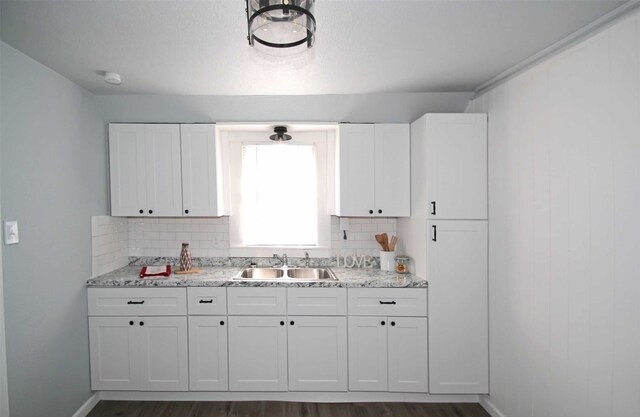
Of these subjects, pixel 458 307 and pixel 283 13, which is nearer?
pixel 283 13

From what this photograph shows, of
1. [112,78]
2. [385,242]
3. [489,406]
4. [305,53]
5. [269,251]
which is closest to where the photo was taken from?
[305,53]

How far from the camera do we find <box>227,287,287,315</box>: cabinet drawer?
2453mm

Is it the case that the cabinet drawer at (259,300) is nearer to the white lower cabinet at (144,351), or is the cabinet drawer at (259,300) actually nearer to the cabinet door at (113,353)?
the white lower cabinet at (144,351)

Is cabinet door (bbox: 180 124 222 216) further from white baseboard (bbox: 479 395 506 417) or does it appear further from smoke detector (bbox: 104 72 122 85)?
white baseboard (bbox: 479 395 506 417)

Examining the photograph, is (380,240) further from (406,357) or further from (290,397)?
(290,397)

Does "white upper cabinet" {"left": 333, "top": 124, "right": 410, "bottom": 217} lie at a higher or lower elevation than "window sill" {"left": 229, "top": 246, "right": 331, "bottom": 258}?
higher

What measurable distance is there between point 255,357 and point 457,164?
2167mm

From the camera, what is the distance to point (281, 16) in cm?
96

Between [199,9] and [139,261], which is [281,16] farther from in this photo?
[139,261]

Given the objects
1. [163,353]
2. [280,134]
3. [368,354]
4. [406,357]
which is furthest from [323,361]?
[280,134]

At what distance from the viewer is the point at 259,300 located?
246 cm

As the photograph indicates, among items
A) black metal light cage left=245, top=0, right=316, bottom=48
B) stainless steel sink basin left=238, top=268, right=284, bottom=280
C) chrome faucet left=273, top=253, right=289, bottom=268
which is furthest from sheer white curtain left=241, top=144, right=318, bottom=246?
black metal light cage left=245, top=0, right=316, bottom=48

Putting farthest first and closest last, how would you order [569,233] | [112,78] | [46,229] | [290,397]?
[290,397] < [112,78] < [46,229] < [569,233]

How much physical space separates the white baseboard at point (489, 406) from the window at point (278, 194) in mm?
1721
